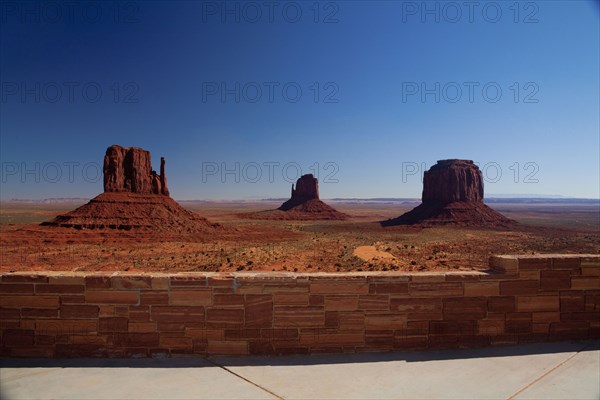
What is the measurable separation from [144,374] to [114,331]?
87 centimetres

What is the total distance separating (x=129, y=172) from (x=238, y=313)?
4963 cm

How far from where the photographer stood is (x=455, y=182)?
2623 inches

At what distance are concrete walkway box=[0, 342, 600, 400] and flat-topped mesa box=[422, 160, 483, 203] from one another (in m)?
67.2

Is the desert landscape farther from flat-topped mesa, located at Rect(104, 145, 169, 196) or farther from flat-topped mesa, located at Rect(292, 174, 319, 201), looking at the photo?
flat-topped mesa, located at Rect(292, 174, 319, 201)

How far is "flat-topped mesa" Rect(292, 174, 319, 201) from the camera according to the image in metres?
104

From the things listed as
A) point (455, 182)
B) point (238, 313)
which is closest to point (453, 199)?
point (455, 182)

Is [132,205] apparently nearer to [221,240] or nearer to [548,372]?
[221,240]

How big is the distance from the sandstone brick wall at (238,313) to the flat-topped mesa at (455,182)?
67.0m

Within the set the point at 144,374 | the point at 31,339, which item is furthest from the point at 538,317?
the point at 31,339

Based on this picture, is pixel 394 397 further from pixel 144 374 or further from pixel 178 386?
pixel 144 374

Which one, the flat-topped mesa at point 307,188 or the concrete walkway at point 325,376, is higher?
the flat-topped mesa at point 307,188

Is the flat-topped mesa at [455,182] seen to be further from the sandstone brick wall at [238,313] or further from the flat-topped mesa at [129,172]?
the sandstone brick wall at [238,313]

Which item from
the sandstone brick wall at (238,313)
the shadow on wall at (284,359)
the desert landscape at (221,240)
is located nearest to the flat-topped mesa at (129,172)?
the desert landscape at (221,240)

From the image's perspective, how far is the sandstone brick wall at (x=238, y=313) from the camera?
461 centimetres
